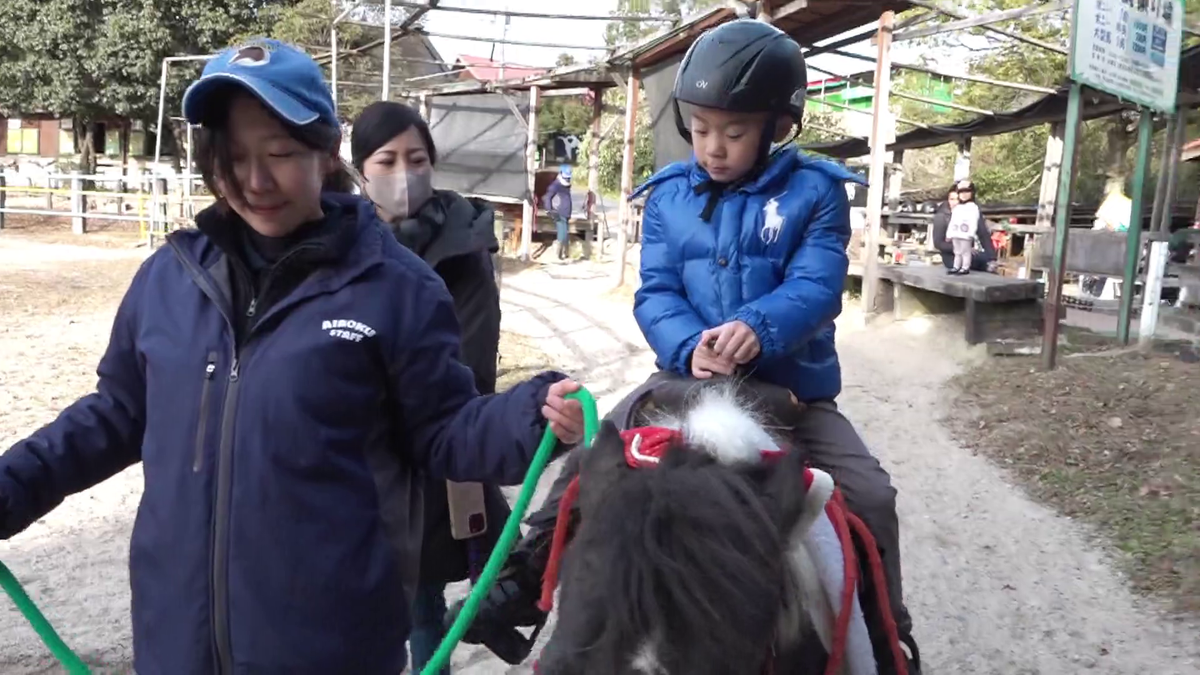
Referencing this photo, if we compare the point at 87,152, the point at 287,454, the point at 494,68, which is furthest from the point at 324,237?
the point at 87,152

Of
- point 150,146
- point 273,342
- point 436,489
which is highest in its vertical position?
point 150,146

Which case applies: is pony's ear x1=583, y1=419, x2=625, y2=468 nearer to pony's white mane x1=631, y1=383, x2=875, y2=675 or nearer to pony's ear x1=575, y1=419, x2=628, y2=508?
pony's ear x1=575, y1=419, x2=628, y2=508

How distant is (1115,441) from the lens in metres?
6.52

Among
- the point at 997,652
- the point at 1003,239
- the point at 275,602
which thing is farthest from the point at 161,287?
the point at 1003,239

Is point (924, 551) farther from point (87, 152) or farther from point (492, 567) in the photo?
point (87, 152)

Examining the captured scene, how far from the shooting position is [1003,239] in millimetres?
18938

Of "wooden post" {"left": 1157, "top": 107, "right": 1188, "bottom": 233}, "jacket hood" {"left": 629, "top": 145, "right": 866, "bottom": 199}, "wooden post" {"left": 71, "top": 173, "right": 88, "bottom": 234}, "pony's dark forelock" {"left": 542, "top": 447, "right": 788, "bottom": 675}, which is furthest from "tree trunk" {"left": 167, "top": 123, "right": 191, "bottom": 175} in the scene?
"pony's dark forelock" {"left": 542, "top": 447, "right": 788, "bottom": 675}

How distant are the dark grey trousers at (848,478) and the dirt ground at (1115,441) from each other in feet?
10.0

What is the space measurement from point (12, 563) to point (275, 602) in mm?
3448

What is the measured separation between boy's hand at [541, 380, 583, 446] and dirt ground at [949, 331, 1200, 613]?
3.96 meters

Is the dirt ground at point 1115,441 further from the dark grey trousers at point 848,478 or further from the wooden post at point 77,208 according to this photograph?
the wooden post at point 77,208

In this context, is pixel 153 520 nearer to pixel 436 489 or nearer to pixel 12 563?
pixel 436 489

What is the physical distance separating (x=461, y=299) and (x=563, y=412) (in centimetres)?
126

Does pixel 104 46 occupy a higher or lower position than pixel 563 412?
higher
